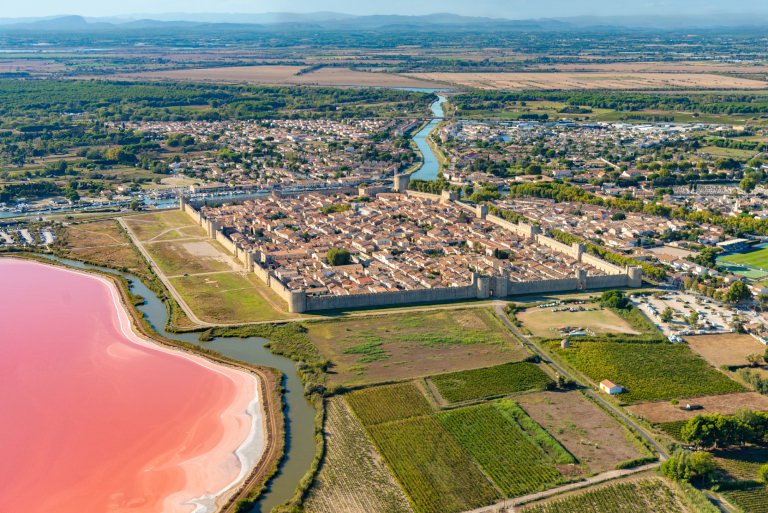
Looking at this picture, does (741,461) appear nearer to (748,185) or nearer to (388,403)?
(388,403)

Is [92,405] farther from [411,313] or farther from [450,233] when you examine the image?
[450,233]

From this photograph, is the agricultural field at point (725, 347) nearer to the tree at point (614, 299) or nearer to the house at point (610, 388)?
the tree at point (614, 299)

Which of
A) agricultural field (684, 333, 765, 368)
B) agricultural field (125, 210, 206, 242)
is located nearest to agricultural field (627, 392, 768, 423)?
agricultural field (684, 333, 765, 368)

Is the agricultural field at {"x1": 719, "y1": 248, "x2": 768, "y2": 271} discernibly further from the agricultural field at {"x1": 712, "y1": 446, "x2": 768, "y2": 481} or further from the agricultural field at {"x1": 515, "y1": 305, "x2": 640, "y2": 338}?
the agricultural field at {"x1": 712, "y1": 446, "x2": 768, "y2": 481}

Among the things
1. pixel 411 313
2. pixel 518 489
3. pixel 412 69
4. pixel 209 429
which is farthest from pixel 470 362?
pixel 412 69

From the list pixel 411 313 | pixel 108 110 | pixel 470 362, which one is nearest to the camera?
pixel 470 362

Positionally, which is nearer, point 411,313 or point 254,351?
point 254,351

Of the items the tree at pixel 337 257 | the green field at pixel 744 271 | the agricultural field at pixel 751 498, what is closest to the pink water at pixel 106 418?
the tree at pixel 337 257
